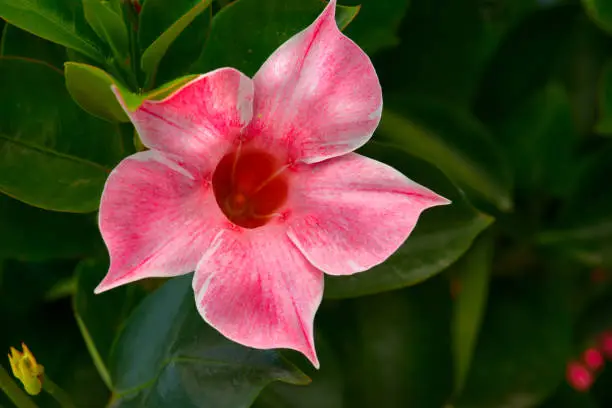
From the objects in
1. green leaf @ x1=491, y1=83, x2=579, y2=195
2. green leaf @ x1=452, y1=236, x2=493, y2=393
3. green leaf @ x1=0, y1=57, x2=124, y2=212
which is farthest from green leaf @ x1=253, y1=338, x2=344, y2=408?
green leaf @ x1=491, y1=83, x2=579, y2=195

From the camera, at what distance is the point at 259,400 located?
592mm

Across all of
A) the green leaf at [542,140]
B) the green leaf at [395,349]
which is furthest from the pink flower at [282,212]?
the green leaf at [542,140]

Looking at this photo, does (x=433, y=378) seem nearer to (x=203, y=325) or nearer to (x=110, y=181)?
(x=203, y=325)

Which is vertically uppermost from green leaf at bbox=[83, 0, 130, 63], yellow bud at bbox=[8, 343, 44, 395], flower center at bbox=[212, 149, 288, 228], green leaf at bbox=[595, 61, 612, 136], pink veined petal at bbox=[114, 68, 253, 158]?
green leaf at bbox=[83, 0, 130, 63]

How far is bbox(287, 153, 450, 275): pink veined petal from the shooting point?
15.0 inches

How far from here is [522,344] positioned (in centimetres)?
78

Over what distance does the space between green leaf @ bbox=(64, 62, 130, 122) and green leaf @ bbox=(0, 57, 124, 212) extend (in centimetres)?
5

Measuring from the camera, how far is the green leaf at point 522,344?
0.75 m

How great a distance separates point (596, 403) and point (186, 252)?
0.68m

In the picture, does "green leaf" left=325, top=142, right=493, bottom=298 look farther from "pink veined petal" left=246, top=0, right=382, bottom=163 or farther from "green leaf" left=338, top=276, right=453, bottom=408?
"green leaf" left=338, top=276, right=453, bottom=408

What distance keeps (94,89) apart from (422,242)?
9.3 inches

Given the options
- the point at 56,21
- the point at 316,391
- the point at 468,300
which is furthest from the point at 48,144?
the point at 468,300

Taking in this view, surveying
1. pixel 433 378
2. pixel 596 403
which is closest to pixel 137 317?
pixel 433 378

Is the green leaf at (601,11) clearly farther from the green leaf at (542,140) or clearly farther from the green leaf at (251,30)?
the green leaf at (251,30)
